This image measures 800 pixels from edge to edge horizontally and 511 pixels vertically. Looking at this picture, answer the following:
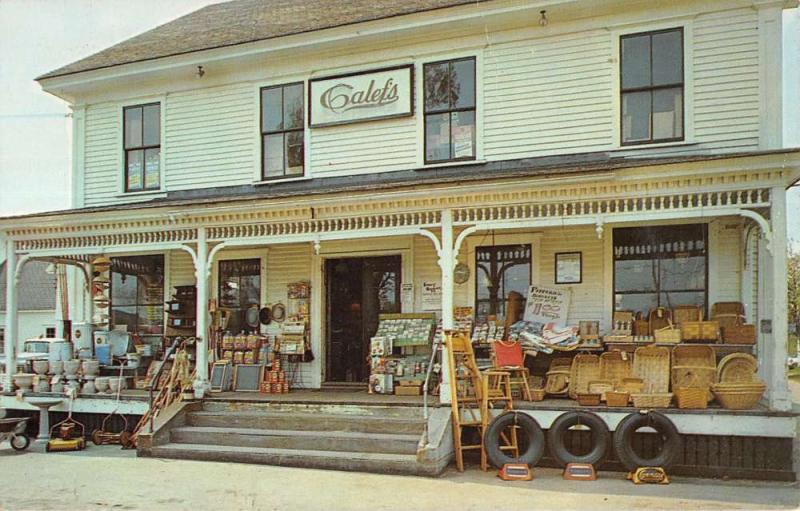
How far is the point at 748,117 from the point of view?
1105 centimetres

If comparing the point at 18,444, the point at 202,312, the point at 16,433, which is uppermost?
the point at 202,312

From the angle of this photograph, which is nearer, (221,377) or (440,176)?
(440,176)

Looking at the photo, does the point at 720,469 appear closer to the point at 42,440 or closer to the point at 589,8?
the point at 589,8

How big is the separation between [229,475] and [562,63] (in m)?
7.89

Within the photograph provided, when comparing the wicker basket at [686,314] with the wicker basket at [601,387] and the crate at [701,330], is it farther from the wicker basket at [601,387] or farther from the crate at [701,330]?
the wicker basket at [601,387]

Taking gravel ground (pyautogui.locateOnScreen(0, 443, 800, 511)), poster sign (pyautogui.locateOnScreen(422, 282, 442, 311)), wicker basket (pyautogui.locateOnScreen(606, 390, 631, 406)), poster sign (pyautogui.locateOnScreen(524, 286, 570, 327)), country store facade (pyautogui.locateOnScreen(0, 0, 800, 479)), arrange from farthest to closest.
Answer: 1. poster sign (pyautogui.locateOnScreen(422, 282, 442, 311))
2. poster sign (pyautogui.locateOnScreen(524, 286, 570, 327))
3. country store facade (pyautogui.locateOnScreen(0, 0, 800, 479))
4. wicker basket (pyautogui.locateOnScreen(606, 390, 631, 406))
5. gravel ground (pyautogui.locateOnScreen(0, 443, 800, 511))

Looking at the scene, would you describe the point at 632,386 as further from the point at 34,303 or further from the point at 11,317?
the point at 34,303

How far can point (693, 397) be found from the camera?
31.2ft

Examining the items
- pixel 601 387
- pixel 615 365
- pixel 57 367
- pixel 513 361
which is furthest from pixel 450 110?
pixel 57 367

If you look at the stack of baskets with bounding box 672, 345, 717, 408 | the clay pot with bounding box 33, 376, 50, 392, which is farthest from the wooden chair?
the clay pot with bounding box 33, 376, 50, 392

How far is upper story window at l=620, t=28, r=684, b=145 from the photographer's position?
37.7ft

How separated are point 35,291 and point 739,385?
38399 mm

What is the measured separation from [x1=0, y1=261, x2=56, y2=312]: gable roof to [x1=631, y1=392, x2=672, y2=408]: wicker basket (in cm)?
3531

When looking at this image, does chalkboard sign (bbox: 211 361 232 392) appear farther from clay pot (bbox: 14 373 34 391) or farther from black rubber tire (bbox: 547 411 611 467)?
black rubber tire (bbox: 547 411 611 467)
